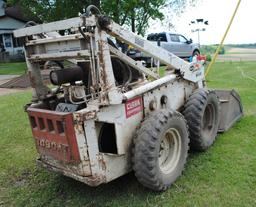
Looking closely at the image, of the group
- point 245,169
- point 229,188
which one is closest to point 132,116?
point 229,188

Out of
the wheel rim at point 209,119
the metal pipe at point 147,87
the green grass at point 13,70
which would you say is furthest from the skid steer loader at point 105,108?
the green grass at point 13,70

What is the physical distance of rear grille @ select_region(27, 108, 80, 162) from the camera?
10.2 ft

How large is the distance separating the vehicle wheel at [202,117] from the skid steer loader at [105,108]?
0.5 inches

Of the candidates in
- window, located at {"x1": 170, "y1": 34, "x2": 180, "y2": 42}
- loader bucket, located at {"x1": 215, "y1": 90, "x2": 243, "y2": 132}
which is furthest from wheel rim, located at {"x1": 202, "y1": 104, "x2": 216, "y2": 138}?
window, located at {"x1": 170, "y1": 34, "x2": 180, "y2": 42}

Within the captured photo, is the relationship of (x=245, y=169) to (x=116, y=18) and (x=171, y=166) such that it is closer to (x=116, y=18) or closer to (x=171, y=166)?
(x=171, y=166)

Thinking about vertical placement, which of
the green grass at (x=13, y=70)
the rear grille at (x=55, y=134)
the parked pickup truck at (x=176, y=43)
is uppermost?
the rear grille at (x=55, y=134)

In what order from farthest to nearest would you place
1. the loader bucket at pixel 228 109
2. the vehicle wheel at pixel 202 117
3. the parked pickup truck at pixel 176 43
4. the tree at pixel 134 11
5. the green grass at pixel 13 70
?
the tree at pixel 134 11 → the green grass at pixel 13 70 → the parked pickup truck at pixel 176 43 → the loader bucket at pixel 228 109 → the vehicle wheel at pixel 202 117

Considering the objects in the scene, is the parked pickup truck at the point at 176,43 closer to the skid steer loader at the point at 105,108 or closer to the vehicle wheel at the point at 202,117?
the vehicle wheel at the point at 202,117

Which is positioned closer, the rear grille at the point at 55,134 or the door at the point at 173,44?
the rear grille at the point at 55,134

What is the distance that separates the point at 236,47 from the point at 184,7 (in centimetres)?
588

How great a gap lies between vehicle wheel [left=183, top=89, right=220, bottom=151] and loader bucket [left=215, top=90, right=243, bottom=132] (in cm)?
49

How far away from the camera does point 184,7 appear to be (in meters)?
27.8

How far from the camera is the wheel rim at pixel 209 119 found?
15.5 feet

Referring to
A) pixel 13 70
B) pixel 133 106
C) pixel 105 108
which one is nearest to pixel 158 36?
pixel 13 70
